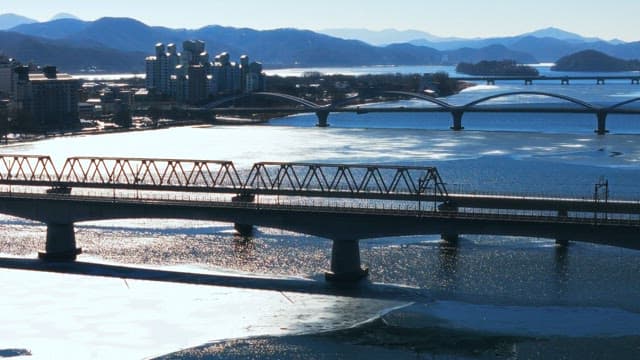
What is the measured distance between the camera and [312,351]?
2544cm

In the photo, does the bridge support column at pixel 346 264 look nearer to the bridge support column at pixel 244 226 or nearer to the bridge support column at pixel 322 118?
the bridge support column at pixel 244 226

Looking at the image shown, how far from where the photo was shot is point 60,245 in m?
35.9

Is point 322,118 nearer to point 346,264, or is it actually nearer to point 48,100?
point 48,100

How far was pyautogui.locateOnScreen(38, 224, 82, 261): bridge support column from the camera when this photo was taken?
35.7 meters

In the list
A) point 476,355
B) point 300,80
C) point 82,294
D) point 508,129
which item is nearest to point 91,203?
point 82,294

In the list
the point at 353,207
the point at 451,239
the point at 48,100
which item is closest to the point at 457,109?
the point at 48,100

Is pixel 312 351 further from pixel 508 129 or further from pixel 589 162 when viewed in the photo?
pixel 508 129

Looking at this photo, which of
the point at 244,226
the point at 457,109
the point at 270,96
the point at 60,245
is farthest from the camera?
the point at 270,96

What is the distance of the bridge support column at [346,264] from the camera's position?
32562 mm

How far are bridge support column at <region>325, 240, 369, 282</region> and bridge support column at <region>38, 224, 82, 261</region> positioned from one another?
30.4 ft

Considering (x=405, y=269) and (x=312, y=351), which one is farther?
(x=405, y=269)

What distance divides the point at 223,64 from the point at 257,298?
12798 centimetres

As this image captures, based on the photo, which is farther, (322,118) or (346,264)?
(322,118)

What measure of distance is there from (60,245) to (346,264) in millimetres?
10162
